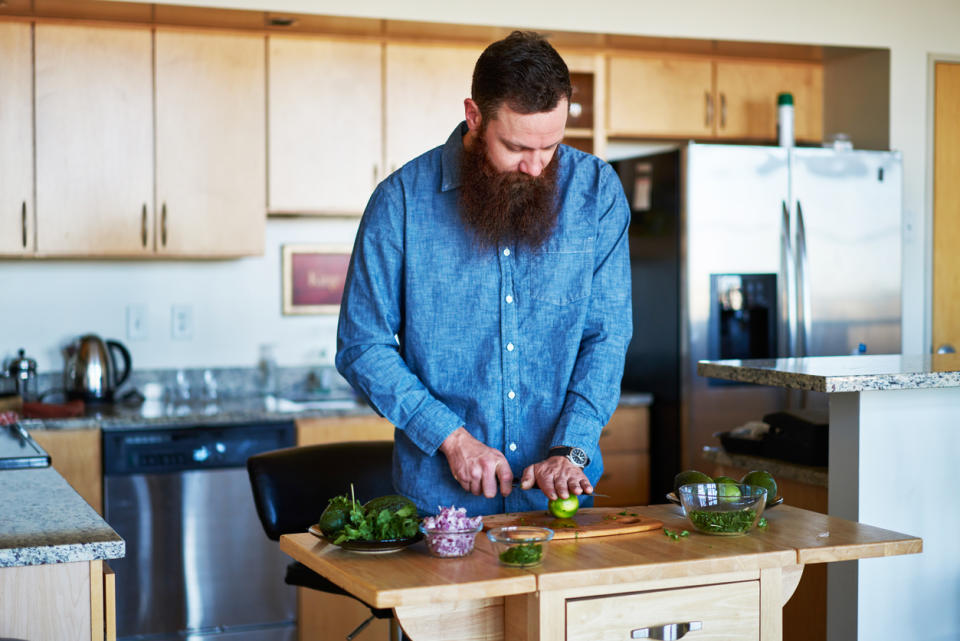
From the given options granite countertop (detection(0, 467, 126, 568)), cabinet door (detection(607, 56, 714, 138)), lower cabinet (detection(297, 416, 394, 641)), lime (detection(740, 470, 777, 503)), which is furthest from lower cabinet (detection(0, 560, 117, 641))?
cabinet door (detection(607, 56, 714, 138))

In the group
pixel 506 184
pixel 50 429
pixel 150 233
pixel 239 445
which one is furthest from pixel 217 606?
pixel 506 184

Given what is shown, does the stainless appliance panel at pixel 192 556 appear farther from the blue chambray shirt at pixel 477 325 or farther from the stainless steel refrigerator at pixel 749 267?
the blue chambray shirt at pixel 477 325

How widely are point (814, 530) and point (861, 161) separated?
2.80 m

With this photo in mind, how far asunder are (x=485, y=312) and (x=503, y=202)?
0.68ft

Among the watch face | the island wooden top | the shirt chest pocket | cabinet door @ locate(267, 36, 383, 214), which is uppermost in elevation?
cabinet door @ locate(267, 36, 383, 214)

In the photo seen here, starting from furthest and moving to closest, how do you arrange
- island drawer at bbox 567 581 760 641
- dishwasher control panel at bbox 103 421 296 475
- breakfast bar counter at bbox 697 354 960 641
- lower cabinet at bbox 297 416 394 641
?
dishwasher control panel at bbox 103 421 296 475, lower cabinet at bbox 297 416 394 641, breakfast bar counter at bbox 697 354 960 641, island drawer at bbox 567 581 760 641

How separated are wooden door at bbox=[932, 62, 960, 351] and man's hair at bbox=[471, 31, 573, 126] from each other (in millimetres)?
3192

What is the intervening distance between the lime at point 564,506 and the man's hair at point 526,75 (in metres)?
0.65

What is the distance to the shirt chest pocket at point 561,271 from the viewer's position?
2.08 metres

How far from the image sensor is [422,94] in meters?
4.14

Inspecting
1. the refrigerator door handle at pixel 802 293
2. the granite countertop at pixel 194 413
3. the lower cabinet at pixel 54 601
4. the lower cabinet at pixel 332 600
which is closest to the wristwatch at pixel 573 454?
the lower cabinet at pixel 54 601

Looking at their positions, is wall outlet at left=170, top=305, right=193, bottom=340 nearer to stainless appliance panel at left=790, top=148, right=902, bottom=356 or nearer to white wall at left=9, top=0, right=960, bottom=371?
white wall at left=9, top=0, right=960, bottom=371

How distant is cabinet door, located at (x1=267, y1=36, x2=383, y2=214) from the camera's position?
4008 millimetres

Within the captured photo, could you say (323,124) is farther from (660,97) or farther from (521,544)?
(521,544)
